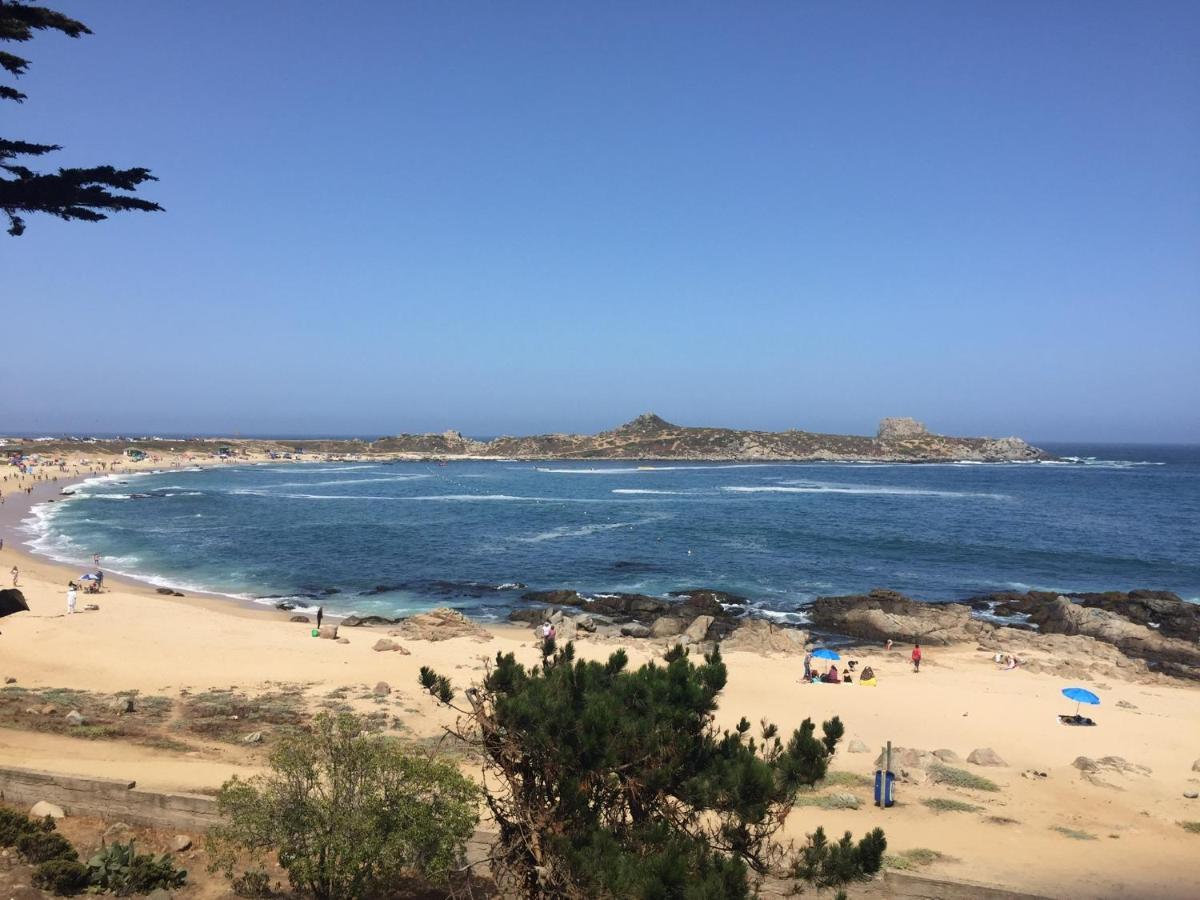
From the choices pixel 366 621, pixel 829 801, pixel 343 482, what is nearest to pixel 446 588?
pixel 366 621

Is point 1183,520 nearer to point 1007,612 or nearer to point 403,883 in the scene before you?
point 1007,612

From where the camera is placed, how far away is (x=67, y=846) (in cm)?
783

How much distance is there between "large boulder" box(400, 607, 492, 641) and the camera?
23750 millimetres

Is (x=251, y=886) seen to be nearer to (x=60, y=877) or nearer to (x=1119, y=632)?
(x=60, y=877)

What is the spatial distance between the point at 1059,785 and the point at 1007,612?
18113 millimetres

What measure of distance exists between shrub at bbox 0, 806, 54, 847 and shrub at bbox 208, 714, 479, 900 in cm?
259

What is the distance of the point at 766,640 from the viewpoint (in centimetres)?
2423

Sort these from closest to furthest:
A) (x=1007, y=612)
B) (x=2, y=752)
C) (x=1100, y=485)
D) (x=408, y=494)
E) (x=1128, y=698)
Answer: (x=2, y=752)
(x=1128, y=698)
(x=1007, y=612)
(x=408, y=494)
(x=1100, y=485)

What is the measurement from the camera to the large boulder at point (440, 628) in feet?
77.9

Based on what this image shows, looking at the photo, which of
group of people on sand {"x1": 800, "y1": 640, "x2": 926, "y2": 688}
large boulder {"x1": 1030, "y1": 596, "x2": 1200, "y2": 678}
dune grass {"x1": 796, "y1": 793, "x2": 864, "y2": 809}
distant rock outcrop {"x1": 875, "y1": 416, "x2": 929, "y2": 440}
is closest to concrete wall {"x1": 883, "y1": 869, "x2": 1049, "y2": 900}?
dune grass {"x1": 796, "y1": 793, "x2": 864, "y2": 809}

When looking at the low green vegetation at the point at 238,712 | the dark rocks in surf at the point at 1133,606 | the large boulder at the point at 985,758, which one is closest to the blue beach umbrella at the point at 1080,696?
the large boulder at the point at 985,758

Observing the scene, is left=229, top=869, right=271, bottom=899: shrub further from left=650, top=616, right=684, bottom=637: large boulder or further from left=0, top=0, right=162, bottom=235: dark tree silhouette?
left=650, top=616, right=684, bottom=637: large boulder

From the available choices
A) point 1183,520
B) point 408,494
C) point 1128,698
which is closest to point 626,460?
point 408,494

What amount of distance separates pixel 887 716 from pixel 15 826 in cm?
1645
